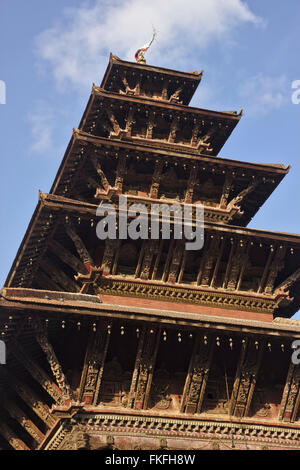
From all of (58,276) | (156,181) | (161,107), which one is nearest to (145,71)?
(161,107)

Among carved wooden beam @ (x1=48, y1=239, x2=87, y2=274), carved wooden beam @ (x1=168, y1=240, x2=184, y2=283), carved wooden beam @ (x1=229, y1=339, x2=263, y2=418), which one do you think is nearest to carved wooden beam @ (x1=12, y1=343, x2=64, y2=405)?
carved wooden beam @ (x1=48, y1=239, x2=87, y2=274)

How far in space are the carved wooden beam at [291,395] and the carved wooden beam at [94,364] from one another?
18.6 ft

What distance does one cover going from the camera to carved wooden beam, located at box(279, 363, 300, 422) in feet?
57.5

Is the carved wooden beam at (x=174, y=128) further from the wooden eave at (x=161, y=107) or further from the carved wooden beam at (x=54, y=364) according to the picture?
the carved wooden beam at (x=54, y=364)

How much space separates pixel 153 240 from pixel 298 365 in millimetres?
5920

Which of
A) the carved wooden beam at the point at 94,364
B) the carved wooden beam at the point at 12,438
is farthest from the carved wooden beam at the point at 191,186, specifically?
the carved wooden beam at the point at 12,438

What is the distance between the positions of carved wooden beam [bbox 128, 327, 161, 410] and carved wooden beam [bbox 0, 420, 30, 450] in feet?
16.2

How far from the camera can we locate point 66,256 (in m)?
19.2

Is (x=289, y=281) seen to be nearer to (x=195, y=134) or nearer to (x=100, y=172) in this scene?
(x=100, y=172)

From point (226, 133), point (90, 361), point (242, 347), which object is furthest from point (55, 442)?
point (226, 133)

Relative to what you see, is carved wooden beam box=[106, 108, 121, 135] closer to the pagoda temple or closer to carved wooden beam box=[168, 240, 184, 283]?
the pagoda temple

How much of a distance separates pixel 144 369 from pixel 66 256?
477cm

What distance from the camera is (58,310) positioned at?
51.3 feet

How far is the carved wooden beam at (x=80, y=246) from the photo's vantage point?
18.4m
